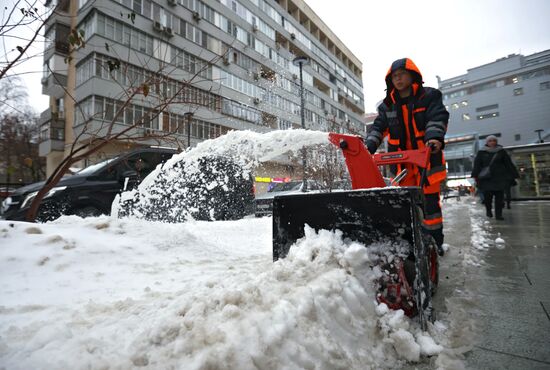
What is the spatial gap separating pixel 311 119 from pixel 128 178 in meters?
38.9

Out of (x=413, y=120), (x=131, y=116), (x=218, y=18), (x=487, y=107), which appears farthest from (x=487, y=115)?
(x=413, y=120)

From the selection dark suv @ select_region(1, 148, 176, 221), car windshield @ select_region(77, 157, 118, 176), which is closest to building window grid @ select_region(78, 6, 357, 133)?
car windshield @ select_region(77, 157, 118, 176)

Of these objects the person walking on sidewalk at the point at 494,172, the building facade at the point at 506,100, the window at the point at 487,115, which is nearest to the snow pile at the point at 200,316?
the person walking on sidewalk at the point at 494,172

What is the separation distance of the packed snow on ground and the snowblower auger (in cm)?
9

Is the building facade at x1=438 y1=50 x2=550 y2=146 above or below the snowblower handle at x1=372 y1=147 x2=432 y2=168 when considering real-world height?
above

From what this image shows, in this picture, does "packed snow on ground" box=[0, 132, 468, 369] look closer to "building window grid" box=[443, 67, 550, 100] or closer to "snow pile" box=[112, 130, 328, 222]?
"snow pile" box=[112, 130, 328, 222]

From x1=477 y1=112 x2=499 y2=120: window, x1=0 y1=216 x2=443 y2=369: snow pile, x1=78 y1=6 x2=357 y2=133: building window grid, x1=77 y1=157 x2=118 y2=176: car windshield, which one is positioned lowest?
x1=0 y1=216 x2=443 y2=369: snow pile

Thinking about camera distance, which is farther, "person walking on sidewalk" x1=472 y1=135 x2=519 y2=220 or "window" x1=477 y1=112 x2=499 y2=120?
"window" x1=477 y1=112 x2=499 y2=120

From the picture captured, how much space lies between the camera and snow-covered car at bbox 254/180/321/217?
9320 mm

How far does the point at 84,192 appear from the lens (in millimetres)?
5469

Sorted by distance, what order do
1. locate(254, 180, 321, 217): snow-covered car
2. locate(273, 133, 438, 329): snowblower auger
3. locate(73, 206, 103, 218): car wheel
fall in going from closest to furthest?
locate(273, 133, 438, 329): snowblower auger → locate(73, 206, 103, 218): car wheel → locate(254, 180, 321, 217): snow-covered car

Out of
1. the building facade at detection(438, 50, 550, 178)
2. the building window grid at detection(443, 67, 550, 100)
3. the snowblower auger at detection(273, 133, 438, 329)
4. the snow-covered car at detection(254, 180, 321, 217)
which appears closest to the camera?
the snowblower auger at detection(273, 133, 438, 329)

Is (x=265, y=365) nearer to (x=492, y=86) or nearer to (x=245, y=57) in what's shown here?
(x=245, y=57)

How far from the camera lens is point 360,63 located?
64.8 meters
